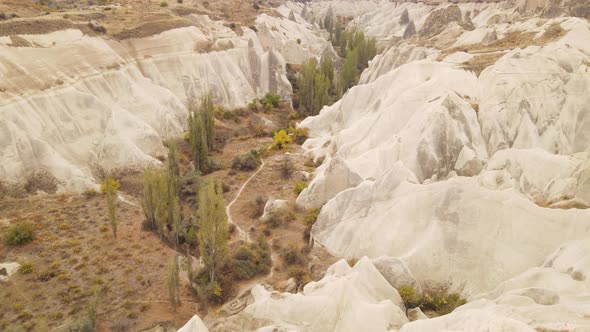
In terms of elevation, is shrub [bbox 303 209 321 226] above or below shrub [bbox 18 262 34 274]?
below

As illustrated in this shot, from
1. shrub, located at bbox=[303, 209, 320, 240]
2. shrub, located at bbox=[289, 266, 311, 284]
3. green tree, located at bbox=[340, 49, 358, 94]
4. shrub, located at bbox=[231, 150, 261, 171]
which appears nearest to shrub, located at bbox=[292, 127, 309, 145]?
shrub, located at bbox=[231, 150, 261, 171]

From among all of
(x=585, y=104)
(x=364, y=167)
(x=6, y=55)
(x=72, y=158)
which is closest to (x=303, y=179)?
(x=364, y=167)

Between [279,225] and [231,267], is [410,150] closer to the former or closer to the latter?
[279,225]

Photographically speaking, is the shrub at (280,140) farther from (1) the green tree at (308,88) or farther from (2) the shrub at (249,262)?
(2) the shrub at (249,262)

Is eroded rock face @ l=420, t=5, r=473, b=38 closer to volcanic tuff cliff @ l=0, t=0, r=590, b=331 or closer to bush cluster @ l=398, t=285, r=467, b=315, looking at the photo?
volcanic tuff cliff @ l=0, t=0, r=590, b=331

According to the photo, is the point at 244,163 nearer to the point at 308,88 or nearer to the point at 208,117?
the point at 208,117

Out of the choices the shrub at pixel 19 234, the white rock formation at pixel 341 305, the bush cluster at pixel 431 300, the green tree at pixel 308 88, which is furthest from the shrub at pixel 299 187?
the green tree at pixel 308 88
